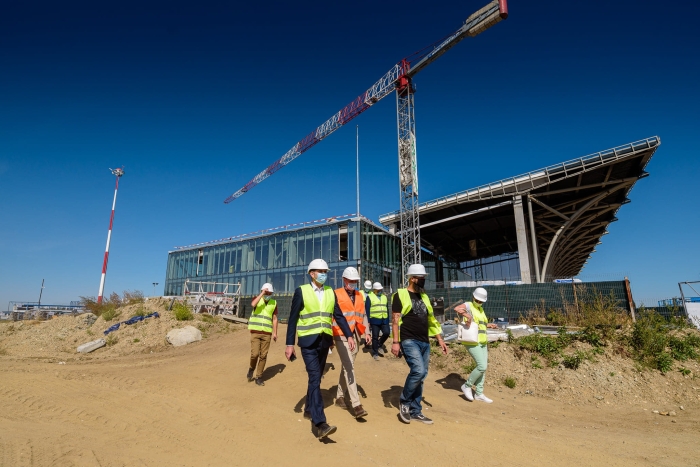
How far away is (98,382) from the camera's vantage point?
688 centimetres

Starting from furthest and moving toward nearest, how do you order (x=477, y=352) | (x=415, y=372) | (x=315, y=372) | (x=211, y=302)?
(x=211, y=302) → (x=477, y=352) → (x=415, y=372) → (x=315, y=372)

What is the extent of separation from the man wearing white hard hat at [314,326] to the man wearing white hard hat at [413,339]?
778 mm

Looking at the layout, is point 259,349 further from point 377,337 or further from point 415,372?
point 377,337

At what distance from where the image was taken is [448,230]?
3903 centimetres

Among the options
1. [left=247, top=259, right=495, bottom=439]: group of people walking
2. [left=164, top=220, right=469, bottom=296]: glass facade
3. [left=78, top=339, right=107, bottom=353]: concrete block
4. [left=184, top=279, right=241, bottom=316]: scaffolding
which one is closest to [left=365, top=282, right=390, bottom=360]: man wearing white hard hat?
[left=247, top=259, right=495, bottom=439]: group of people walking

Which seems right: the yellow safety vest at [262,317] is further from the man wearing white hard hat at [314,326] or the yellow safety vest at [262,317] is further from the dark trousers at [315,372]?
the dark trousers at [315,372]

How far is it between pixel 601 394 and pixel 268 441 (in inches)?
252

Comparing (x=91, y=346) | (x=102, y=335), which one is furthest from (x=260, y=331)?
(x=102, y=335)

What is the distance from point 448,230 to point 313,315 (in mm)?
36115

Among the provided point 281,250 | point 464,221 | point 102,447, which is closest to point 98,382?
point 102,447

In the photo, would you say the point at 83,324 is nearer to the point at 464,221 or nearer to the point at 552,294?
the point at 552,294

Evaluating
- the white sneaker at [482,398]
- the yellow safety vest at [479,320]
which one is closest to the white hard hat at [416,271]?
the yellow safety vest at [479,320]

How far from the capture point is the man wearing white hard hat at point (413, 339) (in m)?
4.95

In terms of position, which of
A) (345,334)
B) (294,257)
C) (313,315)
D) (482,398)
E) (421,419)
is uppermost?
(294,257)
